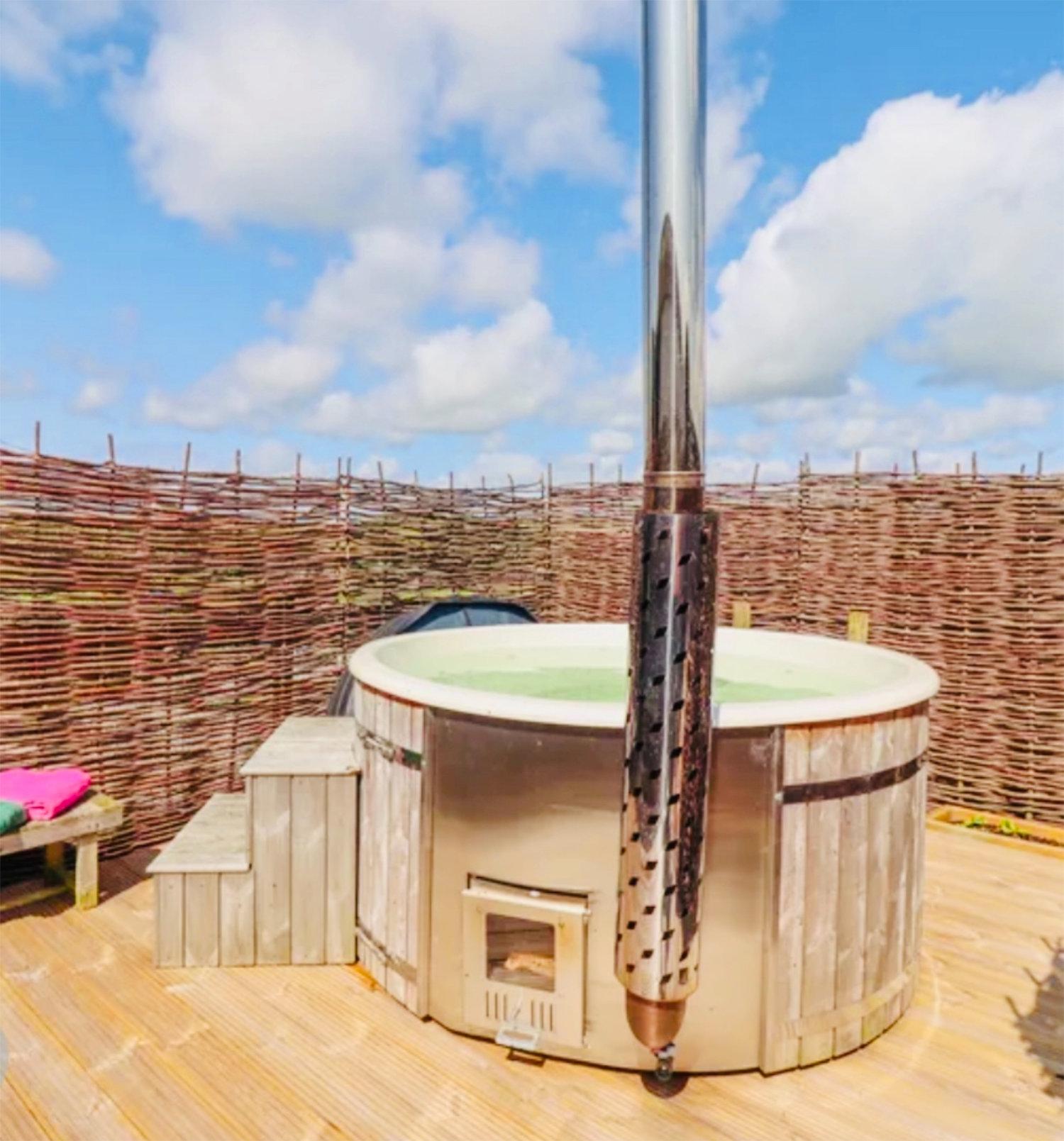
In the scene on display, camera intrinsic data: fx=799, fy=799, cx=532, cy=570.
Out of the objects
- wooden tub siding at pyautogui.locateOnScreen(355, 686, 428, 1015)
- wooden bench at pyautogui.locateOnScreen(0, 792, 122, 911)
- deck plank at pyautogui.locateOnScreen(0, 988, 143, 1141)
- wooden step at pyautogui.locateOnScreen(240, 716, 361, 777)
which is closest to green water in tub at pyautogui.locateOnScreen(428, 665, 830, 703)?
wooden step at pyautogui.locateOnScreen(240, 716, 361, 777)

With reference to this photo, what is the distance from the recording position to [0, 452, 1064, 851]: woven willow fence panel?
4.34 metres

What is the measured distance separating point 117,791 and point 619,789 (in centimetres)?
330

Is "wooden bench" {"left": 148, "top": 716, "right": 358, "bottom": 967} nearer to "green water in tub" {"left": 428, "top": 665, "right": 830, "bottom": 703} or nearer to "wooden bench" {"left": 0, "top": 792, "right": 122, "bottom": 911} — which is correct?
"wooden bench" {"left": 0, "top": 792, "right": 122, "bottom": 911}

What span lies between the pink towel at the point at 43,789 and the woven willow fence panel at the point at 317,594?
1.11ft

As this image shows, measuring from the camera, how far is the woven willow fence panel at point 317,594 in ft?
14.2

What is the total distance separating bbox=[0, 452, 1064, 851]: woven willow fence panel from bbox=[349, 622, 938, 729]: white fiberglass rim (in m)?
1.32

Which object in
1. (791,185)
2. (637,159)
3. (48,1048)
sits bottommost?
(48,1048)

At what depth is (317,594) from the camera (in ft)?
18.4

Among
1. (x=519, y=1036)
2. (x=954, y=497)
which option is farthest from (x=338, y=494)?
(x=954, y=497)

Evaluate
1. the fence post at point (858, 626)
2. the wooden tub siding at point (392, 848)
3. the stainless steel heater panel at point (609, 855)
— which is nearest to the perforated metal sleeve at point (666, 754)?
the stainless steel heater panel at point (609, 855)

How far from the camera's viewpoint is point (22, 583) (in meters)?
4.20

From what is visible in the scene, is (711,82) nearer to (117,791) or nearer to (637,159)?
(637,159)

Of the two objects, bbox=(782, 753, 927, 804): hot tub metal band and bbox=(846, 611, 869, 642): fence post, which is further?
bbox=(846, 611, 869, 642): fence post

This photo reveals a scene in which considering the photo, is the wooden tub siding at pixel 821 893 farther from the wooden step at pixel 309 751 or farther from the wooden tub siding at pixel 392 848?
the wooden step at pixel 309 751
